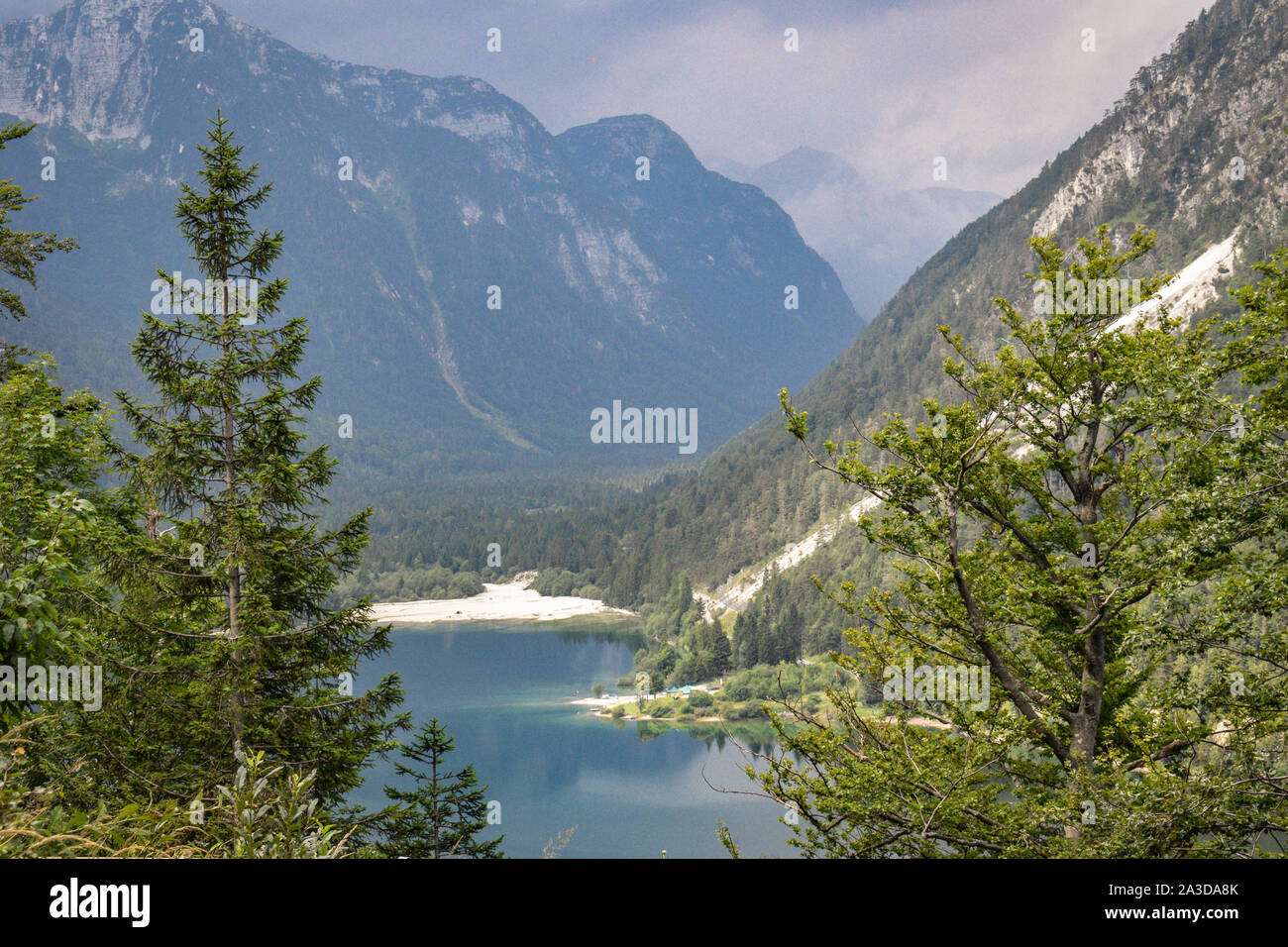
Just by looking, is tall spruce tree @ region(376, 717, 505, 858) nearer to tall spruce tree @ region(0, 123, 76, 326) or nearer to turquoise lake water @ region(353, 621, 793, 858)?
tall spruce tree @ region(0, 123, 76, 326)

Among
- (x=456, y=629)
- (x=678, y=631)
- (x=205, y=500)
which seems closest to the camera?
(x=205, y=500)

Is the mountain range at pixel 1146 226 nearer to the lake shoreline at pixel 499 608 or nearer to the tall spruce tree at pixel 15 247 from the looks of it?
the lake shoreline at pixel 499 608

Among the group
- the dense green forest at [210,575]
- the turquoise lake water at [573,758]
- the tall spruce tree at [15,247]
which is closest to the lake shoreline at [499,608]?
the turquoise lake water at [573,758]

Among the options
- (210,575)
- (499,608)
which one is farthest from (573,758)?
(499,608)

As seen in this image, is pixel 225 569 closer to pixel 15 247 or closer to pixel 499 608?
pixel 15 247

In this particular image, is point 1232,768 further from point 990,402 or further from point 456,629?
point 456,629

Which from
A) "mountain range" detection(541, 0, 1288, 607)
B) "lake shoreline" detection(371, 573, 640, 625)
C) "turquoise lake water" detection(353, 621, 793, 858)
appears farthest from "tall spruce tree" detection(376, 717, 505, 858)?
"lake shoreline" detection(371, 573, 640, 625)
